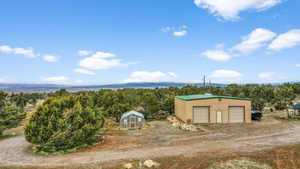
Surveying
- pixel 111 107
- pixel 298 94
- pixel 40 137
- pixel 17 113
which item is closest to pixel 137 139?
pixel 40 137

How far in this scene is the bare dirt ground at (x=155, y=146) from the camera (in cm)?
1180

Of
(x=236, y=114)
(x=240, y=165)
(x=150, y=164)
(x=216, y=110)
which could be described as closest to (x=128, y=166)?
(x=150, y=164)

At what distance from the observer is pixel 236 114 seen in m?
24.0

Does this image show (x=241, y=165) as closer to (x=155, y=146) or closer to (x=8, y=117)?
(x=155, y=146)

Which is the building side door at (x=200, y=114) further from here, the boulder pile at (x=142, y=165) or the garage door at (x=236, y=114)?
the boulder pile at (x=142, y=165)

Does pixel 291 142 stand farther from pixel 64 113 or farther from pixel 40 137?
pixel 40 137

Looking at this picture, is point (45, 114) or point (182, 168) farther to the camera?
point (45, 114)

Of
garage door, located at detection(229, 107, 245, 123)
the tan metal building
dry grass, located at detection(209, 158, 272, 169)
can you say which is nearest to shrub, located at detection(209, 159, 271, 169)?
dry grass, located at detection(209, 158, 272, 169)

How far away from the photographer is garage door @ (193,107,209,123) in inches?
934

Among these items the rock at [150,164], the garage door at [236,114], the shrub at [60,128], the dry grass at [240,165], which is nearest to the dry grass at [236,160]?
the dry grass at [240,165]

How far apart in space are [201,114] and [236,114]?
501cm

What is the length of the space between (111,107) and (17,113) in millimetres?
11306

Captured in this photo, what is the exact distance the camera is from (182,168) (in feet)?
32.9

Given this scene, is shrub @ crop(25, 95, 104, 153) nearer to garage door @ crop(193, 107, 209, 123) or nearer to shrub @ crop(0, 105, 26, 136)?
shrub @ crop(0, 105, 26, 136)
